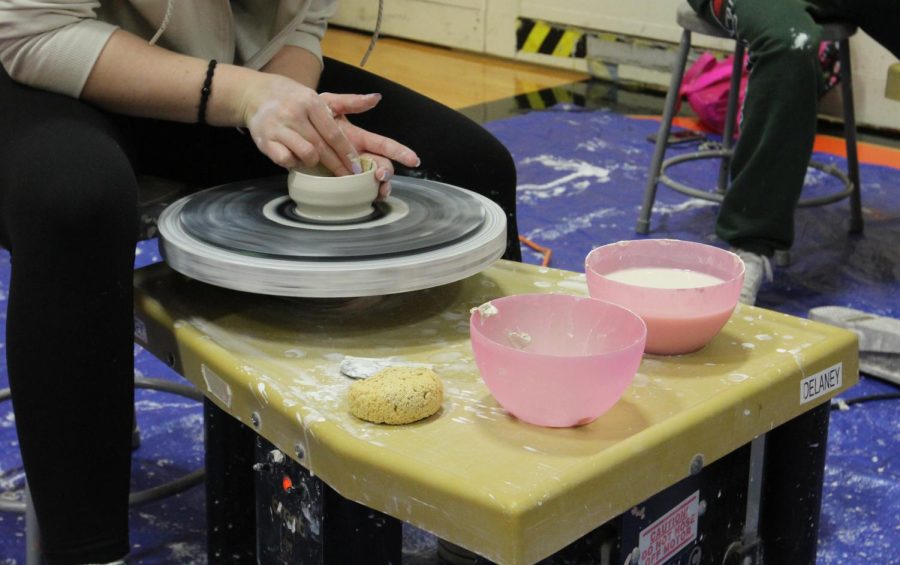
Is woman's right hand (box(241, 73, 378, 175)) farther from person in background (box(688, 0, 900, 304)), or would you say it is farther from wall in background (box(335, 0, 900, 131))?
wall in background (box(335, 0, 900, 131))

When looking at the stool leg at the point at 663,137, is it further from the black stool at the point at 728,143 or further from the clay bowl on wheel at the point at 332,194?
the clay bowl on wheel at the point at 332,194

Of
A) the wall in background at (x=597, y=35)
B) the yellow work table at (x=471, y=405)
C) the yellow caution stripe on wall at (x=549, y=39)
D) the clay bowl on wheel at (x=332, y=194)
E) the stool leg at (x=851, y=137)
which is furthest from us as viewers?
the yellow caution stripe on wall at (x=549, y=39)

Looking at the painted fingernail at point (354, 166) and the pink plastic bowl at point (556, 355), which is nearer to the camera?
the pink plastic bowl at point (556, 355)

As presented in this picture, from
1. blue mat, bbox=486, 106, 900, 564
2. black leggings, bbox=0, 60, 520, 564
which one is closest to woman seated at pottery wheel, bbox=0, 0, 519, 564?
black leggings, bbox=0, 60, 520, 564

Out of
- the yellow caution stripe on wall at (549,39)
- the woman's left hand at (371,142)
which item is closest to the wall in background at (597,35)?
the yellow caution stripe on wall at (549,39)

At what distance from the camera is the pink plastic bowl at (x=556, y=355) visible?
33.4 inches

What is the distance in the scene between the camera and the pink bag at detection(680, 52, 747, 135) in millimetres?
3377

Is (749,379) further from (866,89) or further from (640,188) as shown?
(866,89)

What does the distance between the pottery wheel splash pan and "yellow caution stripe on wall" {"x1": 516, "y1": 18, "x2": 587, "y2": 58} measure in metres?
3.21

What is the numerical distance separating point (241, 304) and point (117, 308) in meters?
0.12

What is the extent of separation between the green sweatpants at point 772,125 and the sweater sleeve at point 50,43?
1.35 metres

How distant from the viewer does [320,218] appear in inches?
45.3

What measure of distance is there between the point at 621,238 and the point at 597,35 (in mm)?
1896

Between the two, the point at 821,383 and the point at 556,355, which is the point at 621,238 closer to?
the point at 821,383
